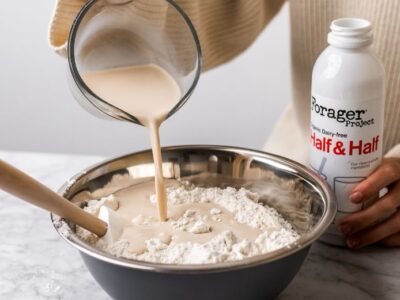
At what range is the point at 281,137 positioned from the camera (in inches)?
57.6

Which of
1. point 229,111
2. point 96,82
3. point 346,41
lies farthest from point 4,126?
point 346,41

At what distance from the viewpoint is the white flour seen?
79cm

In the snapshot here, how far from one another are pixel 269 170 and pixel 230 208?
81 mm

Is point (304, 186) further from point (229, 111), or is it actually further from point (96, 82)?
point (229, 111)

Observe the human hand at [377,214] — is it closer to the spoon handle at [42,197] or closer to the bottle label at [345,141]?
the bottle label at [345,141]

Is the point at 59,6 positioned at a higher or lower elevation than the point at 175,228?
higher

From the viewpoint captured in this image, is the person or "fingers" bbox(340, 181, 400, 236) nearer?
"fingers" bbox(340, 181, 400, 236)

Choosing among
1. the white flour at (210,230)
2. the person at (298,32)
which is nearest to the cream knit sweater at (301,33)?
the person at (298,32)

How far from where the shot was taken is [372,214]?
2.95 ft

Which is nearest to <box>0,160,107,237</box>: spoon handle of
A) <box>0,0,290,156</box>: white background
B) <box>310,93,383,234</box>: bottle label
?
<box>310,93,383,234</box>: bottle label

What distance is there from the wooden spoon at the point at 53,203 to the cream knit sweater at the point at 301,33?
1.00ft

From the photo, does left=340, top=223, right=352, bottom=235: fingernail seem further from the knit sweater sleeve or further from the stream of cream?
the knit sweater sleeve

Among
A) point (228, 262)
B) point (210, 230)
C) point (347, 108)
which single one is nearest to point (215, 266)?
point (228, 262)

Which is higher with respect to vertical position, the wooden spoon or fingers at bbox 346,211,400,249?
the wooden spoon
